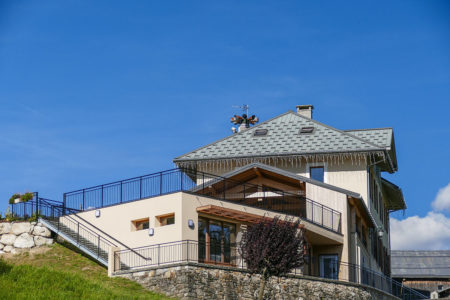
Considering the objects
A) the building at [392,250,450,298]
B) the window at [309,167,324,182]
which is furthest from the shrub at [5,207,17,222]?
the building at [392,250,450,298]

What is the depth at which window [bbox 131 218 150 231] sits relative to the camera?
34.9 m

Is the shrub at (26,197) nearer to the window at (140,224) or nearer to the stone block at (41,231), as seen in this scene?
the stone block at (41,231)

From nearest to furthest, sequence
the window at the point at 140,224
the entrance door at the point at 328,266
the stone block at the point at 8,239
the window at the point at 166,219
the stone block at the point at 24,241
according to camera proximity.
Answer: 1. the window at the point at 166,219
2. the window at the point at 140,224
3. the stone block at the point at 24,241
4. the stone block at the point at 8,239
5. the entrance door at the point at 328,266

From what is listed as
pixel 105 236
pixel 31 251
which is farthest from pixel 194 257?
pixel 31 251

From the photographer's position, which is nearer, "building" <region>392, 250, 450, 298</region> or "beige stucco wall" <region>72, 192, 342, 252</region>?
"beige stucco wall" <region>72, 192, 342, 252</region>

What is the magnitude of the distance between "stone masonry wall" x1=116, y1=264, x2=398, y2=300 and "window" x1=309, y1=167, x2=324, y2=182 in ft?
32.7

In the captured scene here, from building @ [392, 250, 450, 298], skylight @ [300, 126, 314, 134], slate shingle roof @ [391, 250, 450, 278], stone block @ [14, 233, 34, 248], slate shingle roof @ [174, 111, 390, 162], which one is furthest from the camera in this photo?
slate shingle roof @ [391, 250, 450, 278]

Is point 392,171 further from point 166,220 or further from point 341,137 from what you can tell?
point 166,220

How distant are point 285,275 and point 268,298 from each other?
168 centimetres

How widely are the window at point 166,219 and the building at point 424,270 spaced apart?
30.9m

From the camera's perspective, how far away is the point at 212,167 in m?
45.1

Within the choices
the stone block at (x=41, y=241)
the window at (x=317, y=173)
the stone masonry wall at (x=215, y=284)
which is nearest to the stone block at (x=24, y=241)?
the stone block at (x=41, y=241)

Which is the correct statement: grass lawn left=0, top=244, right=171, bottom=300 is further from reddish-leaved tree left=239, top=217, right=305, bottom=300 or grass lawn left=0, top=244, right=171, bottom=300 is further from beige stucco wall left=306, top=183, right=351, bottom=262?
beige stucco wall left=306, top=183, right=351, bottom=262

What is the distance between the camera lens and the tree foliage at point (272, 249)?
31016mm
